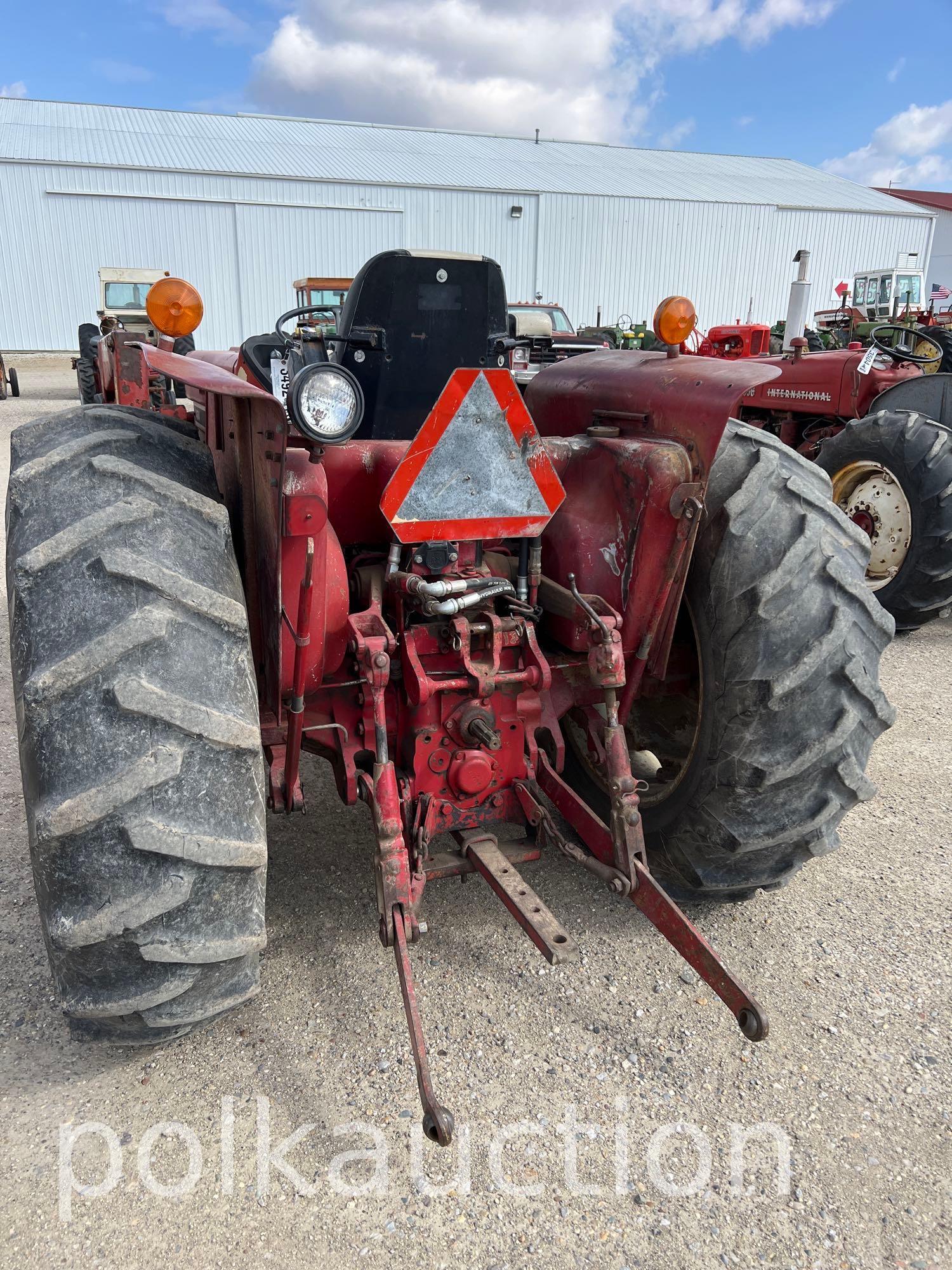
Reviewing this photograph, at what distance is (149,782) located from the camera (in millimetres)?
1604

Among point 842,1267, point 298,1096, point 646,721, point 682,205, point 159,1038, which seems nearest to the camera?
point 842,1267

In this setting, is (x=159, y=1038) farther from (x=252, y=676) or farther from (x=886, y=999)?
(x=886, y=999)

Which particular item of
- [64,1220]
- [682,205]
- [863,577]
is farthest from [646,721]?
[682,205]

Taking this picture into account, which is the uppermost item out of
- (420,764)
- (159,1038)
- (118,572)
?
(118,572)

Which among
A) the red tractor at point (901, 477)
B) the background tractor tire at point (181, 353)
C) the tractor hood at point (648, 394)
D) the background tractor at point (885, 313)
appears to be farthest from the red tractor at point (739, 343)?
the tractor hood at point (648, 394)

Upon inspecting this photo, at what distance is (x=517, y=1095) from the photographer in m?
2.13

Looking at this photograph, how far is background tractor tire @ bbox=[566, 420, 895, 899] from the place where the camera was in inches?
92.7

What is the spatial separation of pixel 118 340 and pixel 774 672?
123 inches

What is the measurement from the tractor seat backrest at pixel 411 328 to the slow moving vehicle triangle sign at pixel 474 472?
0.67m

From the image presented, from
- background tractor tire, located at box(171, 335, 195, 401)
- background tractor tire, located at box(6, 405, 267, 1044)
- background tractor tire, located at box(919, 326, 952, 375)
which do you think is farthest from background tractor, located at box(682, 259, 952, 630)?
background tractor tire, located at box(6, 405, 267, 1044)

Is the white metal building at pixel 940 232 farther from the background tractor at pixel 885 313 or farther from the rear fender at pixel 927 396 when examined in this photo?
the rear fender at pixel 927 396

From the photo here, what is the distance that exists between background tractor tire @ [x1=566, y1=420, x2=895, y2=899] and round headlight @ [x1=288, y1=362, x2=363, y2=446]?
1086 millimetres

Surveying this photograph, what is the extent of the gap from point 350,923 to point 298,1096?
655 mm

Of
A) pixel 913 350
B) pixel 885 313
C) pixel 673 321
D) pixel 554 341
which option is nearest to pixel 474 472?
pixel 673 321
